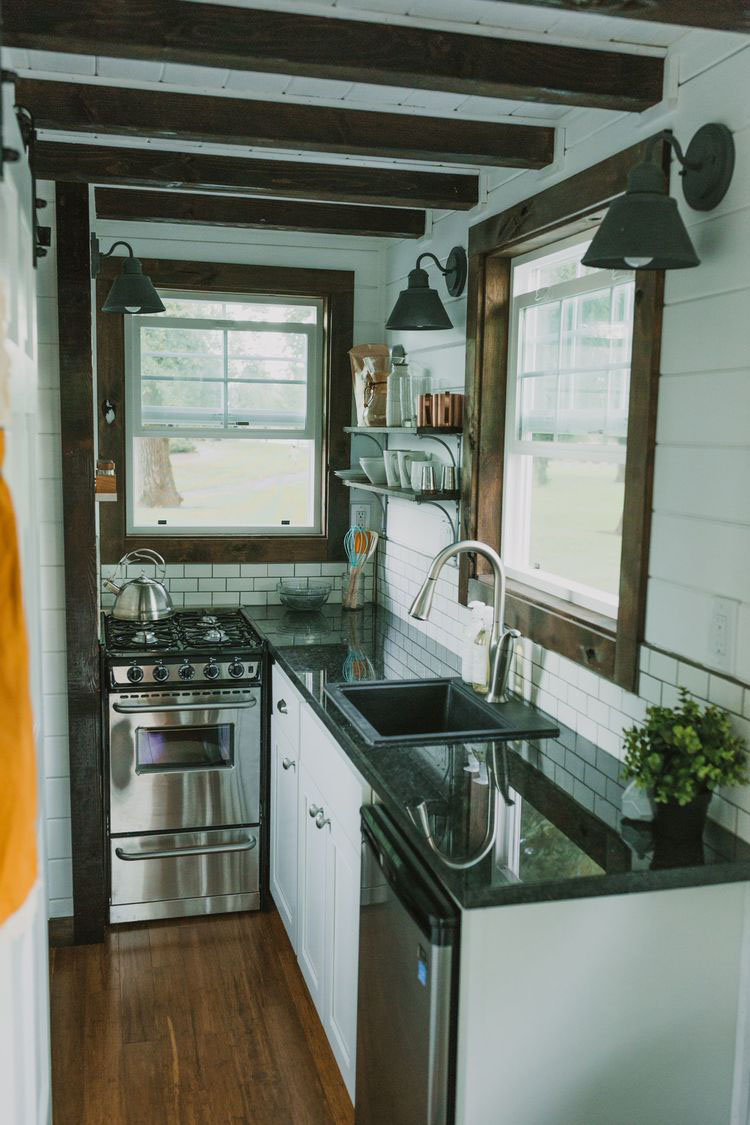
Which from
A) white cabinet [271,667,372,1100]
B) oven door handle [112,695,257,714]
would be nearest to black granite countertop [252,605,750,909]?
white cabinet [271,667,372,1100]

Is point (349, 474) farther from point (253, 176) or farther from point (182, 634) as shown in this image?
point (253, 176)

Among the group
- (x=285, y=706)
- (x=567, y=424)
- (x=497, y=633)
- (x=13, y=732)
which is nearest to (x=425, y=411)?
(x=567, y=424)

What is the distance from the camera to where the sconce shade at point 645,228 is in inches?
80.5

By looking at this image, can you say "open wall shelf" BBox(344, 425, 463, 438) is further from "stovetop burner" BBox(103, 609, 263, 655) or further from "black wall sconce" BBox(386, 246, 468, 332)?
"stovetop burner" BBox(103, 609, 263, 655)

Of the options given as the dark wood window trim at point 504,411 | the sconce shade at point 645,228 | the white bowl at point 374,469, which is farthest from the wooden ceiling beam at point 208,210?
the sconce shade at point 645,228

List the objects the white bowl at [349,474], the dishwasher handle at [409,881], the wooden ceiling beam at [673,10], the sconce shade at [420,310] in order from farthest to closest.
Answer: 1. the white bowl at [349,474]
2. the sconce shade at [420,310]
3. the dishwasher handle at [409,881]
4. the wooden ceiling beam at [673,10]

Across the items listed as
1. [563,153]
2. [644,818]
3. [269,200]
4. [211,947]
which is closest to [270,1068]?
[211,947]

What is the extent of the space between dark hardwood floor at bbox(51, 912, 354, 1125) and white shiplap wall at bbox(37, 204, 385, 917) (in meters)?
0.42

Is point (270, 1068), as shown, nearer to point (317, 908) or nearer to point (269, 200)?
point (317, 908)

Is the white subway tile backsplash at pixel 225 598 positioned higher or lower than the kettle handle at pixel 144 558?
lower

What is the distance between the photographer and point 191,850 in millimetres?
4008

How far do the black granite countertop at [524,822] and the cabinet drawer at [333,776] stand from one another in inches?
3.2

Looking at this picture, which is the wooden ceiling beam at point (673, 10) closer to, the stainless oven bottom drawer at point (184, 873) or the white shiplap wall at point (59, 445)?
the white shiplap wall at point (59, 445)

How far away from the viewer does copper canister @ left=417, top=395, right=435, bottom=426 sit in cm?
380
